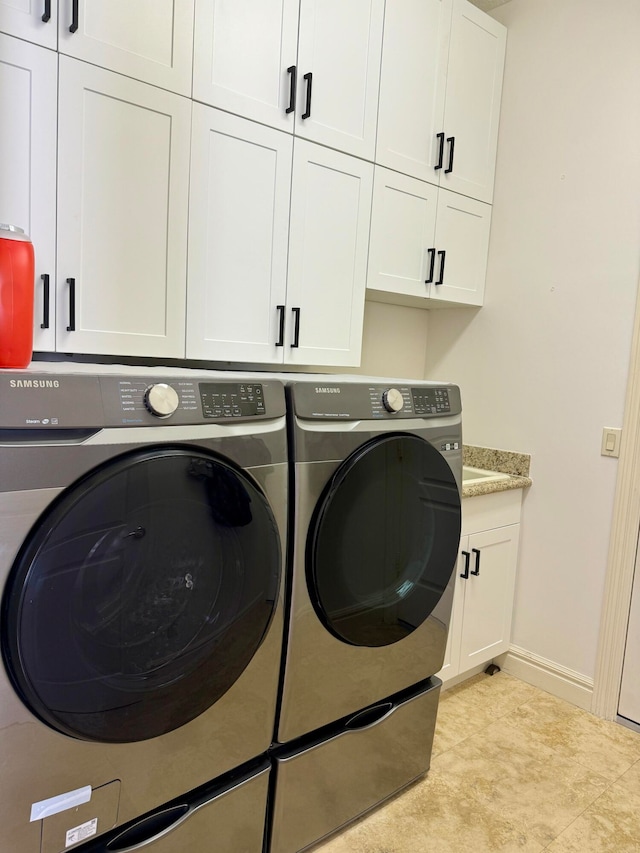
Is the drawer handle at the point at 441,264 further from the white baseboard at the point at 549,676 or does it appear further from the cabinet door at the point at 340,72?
the white baseboard at the point at 549,676

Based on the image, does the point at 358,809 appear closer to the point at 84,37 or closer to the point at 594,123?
the point at 84,37

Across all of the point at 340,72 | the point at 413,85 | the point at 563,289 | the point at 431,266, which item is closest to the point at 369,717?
the point at 431,266

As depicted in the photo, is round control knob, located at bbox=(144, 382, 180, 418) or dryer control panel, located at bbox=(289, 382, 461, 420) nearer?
round control knob, located at bbox=(144, 382, 180, 418)

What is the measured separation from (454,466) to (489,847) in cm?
104

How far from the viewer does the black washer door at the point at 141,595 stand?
3.42ft

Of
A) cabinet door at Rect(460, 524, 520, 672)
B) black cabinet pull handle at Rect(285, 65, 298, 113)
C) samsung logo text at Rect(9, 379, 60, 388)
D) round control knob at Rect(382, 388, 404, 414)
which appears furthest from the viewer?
cabinet door at Rect(460, 524, 520, 672)

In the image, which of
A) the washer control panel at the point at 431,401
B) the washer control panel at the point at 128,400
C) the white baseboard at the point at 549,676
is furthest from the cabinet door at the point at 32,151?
the white baseboard at the point at 549,676

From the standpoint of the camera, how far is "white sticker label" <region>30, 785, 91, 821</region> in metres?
1.11

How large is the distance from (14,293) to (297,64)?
49.1 inches

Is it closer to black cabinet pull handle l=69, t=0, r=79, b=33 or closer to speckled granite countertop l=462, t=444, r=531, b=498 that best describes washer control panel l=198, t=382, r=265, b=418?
black cabinet pull handle l=69, t=0, r=79, b=33

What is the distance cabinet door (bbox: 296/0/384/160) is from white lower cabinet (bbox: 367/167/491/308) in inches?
7.7

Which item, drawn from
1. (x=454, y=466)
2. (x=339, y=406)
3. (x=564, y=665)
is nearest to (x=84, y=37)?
(x=339, y=406)

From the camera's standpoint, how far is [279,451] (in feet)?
4.51

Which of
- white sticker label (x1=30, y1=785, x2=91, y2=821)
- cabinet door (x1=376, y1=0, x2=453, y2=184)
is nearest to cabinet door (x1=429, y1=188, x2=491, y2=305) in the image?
cabinet door (x1=376, y1=0, x2=453, y2=184)
